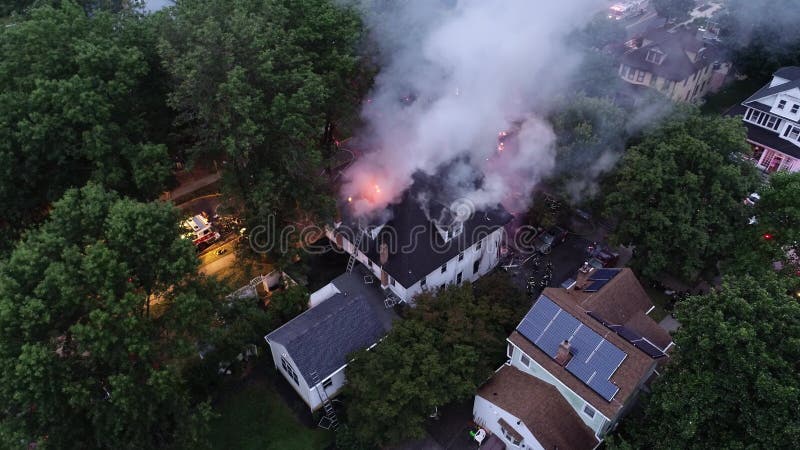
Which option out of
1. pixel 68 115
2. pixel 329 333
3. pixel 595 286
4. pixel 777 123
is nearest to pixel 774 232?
pixel 595 286

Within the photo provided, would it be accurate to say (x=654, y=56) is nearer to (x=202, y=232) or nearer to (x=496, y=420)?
(x=496, y=420)

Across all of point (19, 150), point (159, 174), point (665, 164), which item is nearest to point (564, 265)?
point (665, 164)

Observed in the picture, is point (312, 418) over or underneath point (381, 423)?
underneath

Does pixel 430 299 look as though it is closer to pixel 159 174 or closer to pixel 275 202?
pixel 275 202

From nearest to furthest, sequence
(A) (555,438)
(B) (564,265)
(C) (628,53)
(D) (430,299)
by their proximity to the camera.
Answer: (A) (555,438), (D) (430,299), (B) (564,265), (C) (628,53)

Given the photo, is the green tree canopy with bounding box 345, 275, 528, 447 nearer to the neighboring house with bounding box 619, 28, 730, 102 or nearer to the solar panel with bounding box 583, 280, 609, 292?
the solar panel with bounding box 583, 280, 609, 292

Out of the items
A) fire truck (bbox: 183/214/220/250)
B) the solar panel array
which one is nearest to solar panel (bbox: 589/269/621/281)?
the solar panel array
